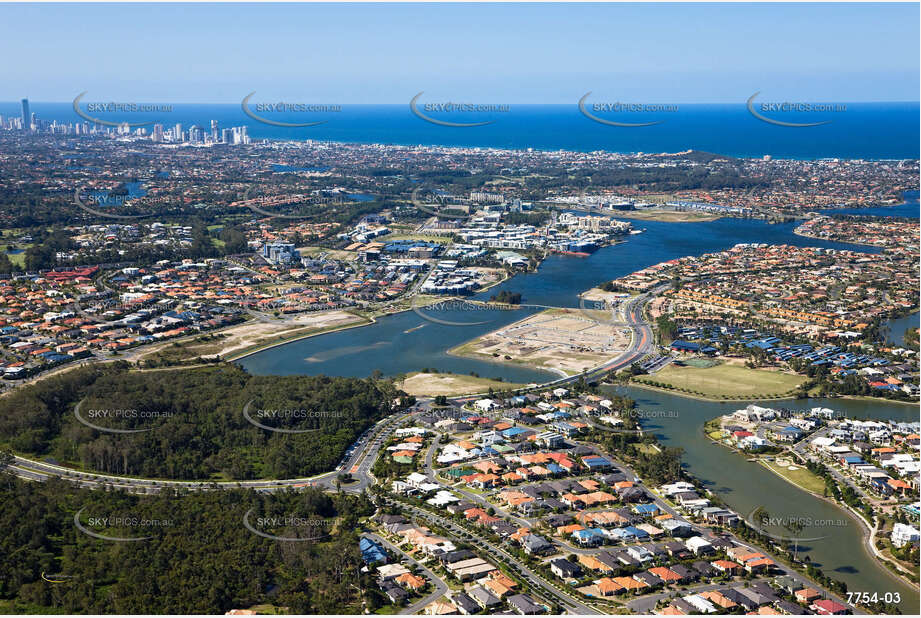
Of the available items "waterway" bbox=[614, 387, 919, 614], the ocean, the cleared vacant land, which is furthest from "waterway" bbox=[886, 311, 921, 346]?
the ocean

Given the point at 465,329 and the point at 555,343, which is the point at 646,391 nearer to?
the point at 555,343

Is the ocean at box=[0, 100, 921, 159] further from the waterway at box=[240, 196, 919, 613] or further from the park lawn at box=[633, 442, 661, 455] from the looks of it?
the park lawn at box=[633, 442, 661, 455]

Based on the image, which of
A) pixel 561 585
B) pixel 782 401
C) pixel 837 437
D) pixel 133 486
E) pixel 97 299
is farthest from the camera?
pixel 97 299

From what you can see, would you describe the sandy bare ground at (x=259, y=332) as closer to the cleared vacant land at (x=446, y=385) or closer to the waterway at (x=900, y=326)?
the cleared vacant land at (x=446, y=385)

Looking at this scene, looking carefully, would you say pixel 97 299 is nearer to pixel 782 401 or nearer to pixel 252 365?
pixel 252 365

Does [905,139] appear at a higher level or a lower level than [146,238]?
higher

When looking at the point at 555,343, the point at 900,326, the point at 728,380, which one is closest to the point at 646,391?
the point at 728,380

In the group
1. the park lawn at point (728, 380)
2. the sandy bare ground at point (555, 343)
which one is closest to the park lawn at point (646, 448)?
the park lawn at point (728, 380)

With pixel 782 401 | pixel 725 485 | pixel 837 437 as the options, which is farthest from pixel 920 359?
pixel 725 485
